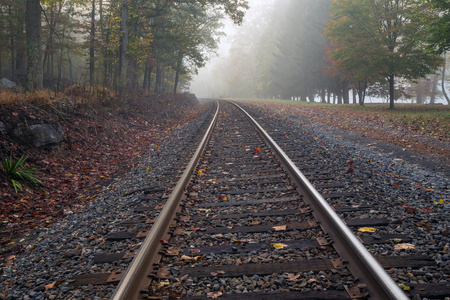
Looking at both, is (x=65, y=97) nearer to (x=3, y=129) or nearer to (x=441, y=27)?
(x=3, y=129)

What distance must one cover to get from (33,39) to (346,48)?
1856 cm

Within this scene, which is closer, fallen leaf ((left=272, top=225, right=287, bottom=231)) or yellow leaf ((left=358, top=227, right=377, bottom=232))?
yellow leaf ((left=358, top=227, right=377, bottom=232))

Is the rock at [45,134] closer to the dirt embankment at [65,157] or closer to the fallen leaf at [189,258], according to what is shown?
the dirt embankment at [65,157]

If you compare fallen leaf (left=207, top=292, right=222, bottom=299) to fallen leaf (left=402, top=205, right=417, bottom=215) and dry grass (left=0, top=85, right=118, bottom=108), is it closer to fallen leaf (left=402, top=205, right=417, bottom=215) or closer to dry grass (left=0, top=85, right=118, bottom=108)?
fallen leaf (left=402, top=205, right=417, bottom=215)

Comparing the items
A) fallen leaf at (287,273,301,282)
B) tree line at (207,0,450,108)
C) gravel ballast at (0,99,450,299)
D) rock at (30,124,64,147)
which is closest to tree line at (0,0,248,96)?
rock at (30,124,64,147)

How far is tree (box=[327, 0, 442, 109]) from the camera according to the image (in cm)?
1709

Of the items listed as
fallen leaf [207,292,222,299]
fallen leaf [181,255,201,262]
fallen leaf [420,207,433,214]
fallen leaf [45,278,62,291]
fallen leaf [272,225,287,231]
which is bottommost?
fallen leaf [45,278,62,291]

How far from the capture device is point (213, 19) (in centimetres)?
3056

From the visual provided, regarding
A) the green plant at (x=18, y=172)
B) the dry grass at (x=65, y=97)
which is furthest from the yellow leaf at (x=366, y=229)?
the dry grass at (x=65, y=97)

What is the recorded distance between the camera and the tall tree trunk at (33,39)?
8.73 m

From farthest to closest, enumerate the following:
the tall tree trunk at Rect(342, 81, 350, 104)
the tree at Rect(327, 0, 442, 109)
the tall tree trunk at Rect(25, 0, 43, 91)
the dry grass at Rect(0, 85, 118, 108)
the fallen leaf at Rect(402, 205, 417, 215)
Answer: the tall tree trunk at Rect(342, 81, 350, 104)
the tree at Rect(327, 0, 442, 109)
the tall tree trunk at Rect(25, 0, 43, 91)
the dry grass at Rect(0, 85, 118, 108)
the fallen leaf at Rect(402, 205, 417, 215)

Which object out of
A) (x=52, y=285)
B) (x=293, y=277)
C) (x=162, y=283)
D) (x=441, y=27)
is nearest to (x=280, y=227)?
(x=293, y=277)

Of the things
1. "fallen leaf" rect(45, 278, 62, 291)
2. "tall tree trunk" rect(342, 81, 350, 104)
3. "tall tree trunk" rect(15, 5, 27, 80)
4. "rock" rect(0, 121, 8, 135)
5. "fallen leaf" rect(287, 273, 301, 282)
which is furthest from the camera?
"tall tree trunk" rect(342, 81, 350, 104)

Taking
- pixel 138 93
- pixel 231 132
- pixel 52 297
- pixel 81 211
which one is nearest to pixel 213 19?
pixel 138 93
